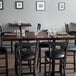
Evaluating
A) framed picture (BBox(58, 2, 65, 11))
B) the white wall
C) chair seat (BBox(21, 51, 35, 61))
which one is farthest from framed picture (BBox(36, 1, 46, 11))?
chair seat (BBox(21, 51, 35, 61))

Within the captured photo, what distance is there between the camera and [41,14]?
7.27 meters

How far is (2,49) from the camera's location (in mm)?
4270

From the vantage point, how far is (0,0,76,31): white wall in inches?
281

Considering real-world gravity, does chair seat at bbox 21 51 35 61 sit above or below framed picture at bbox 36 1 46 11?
below

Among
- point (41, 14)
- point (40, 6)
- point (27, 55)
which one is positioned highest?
point (40, 6)

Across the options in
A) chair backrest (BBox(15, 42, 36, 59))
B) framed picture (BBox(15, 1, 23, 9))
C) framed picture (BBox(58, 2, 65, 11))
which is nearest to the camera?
chair backrest (BBox(15, 42, 36, 59))

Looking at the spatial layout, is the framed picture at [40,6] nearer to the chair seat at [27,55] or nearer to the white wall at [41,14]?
the white wall at [41,14]

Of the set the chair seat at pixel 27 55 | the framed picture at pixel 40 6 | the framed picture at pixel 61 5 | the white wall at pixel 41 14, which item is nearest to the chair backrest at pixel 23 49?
the chair seat at pixel 27 55

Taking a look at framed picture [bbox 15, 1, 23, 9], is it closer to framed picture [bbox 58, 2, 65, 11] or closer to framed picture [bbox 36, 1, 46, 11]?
framed picture [bbox 36, 1, 46, 11]

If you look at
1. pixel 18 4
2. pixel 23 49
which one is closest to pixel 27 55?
pixel 23 49

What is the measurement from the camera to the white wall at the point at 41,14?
7.14m

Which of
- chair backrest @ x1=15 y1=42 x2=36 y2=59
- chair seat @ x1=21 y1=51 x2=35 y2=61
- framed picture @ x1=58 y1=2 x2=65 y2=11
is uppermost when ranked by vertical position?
framed picture @ x1=58 y1=2 x2=65 y2=11

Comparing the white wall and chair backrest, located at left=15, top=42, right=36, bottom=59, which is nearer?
chair backrest, located at left=15, top=42, right=36, bottom=59

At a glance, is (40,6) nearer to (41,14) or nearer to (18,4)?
(41,14)
